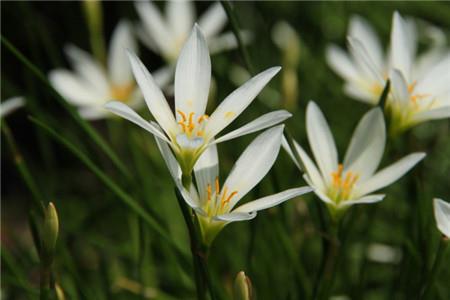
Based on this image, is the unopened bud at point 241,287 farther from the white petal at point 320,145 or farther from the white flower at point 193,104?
the white petal at point 320,145

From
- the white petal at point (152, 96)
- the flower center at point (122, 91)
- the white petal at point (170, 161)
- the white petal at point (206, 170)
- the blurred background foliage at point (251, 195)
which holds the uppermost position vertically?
the white petal at point (152, 96)

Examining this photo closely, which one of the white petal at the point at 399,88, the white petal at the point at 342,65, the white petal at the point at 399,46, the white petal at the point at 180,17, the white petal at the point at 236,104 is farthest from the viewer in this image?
the white petal at the point at 180,17

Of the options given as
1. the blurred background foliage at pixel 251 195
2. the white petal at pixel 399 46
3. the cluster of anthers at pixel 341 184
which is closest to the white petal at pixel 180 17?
the blurred background foliage at pixel 251 195

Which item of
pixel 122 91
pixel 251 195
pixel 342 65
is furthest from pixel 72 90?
pixel 342 65

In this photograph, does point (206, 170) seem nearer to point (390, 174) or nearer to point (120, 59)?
point (390, 174)

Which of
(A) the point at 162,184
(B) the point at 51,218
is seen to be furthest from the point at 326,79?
(B) the point at 51,218

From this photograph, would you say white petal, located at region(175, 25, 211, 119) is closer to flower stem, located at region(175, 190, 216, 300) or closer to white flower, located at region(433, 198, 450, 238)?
flower stem, located at region(175, 190, 216, 300)
